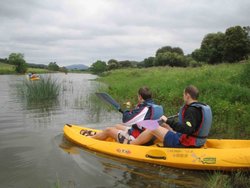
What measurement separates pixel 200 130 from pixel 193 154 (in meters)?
0.44

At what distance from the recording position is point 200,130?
505 centimetres

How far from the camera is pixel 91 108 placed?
12.2 meters

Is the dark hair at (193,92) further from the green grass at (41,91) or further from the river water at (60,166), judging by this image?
the green grass at (41,91)

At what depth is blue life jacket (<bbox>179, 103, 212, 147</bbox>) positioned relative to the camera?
16.1ft

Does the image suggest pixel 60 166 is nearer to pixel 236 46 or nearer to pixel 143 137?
pixel 143 137

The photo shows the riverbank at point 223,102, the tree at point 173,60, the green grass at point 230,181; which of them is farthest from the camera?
the tree at point 173,60

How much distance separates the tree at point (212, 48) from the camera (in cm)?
2964

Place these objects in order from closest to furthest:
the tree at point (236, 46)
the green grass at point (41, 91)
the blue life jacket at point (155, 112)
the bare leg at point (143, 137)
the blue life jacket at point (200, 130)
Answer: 1. the blue life jacket at point (200, 130)
2. the blue life jacket at point (155, 112)
3. the bare leg at point (143, 137)
4. the green grass at point (41, 91)
5. the tree at point (236, 46)

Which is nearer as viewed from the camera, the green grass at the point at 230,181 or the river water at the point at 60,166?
the green grass at the point at 230,181

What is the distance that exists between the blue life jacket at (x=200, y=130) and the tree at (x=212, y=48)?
25153 millimetres

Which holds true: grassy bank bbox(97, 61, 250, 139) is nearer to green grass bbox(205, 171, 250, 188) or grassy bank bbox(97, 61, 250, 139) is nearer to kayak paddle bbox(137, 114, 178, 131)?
green grass bbox(205, 171, 250, 188)

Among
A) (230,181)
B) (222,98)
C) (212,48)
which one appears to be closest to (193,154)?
(230,181)

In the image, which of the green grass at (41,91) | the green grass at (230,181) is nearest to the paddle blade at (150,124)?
the green grass at (230,181)

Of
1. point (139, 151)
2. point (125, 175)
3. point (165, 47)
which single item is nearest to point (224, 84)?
point (139, 151)
